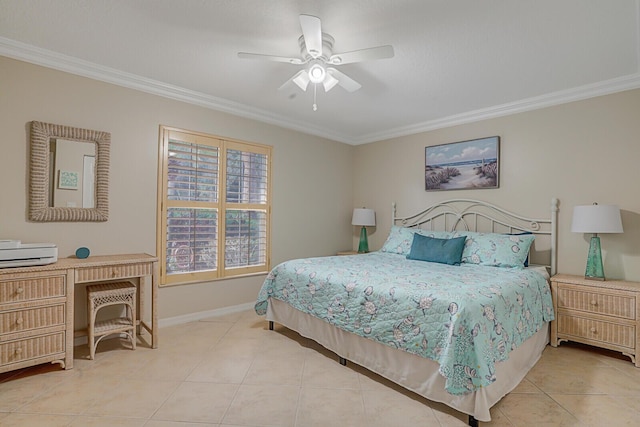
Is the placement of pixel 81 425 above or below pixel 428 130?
below

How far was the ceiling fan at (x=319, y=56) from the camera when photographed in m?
2.04

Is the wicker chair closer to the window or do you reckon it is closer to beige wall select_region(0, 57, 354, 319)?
beige wall select_region(0, 57, 354, 319)

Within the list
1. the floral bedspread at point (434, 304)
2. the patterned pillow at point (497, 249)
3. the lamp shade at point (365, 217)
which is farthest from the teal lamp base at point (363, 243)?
the patterned pillow at point (497, 249)

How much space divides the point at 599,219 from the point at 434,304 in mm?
1990

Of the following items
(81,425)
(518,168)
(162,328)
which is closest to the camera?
(81,425)

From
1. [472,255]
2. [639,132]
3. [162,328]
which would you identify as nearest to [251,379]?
[162,328]

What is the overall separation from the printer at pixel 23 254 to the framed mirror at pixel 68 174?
1.38 feet

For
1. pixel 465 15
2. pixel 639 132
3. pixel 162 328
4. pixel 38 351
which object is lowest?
pixel 162 328

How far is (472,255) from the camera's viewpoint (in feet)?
11.1

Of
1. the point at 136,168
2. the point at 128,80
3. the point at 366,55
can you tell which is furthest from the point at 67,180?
the point at 366,55

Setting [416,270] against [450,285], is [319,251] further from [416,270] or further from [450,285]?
[450,285]

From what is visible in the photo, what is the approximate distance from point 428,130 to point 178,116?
318 cm

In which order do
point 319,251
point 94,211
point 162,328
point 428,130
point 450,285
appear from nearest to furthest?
point 450,285, point 94,211, point 162,328, point 428,130, point 319,251

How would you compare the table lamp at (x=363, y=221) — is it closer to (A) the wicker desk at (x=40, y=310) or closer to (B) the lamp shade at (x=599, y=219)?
(B) the lamp shade at (x=599, y=219)
